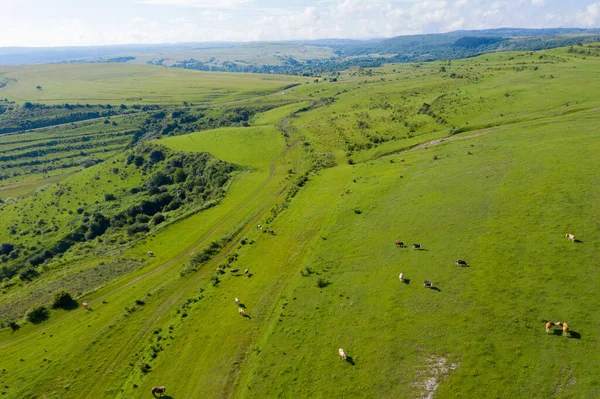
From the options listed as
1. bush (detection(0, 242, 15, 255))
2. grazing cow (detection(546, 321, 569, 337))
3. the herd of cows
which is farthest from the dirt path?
bush (detection(0, 242, 15, 255))

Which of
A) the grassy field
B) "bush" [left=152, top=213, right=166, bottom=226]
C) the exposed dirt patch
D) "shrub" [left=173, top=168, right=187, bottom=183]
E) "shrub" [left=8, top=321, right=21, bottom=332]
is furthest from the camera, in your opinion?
"shrub" [left=173, top=168, right=187, bottom=183]

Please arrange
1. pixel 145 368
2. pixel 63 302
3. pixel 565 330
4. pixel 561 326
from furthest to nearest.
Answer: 1. pixel 63 302
2. pixel 145 368
3. pixel 561 326
4. pixel 565 330

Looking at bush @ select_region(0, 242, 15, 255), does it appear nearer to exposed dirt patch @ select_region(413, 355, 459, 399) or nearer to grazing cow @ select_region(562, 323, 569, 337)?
exposed dirt patch @ select_region(413, 355, 459, 399)

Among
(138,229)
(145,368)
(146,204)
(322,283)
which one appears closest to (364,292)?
(322,283)

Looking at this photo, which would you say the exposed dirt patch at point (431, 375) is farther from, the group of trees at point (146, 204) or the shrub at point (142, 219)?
the shrub at point (142, 219)

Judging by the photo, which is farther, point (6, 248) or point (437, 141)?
point (437, 141)

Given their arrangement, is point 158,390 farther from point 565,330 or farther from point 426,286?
point 565,330
